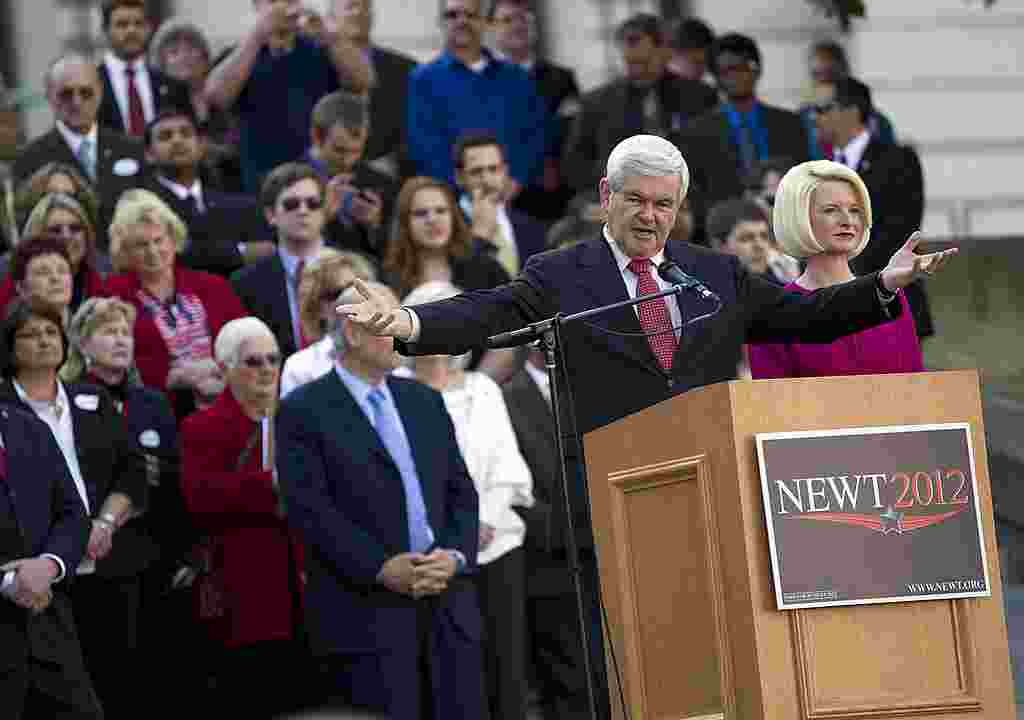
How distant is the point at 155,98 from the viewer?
11180 mm

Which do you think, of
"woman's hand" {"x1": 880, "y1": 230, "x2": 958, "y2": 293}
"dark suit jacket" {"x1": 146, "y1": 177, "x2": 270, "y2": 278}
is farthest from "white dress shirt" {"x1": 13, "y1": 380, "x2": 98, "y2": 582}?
"woman's hand" {"x1": 880, "y1": 230, "x2": 958, "y2": 293}

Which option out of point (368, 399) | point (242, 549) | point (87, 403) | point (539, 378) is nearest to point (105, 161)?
point (87, 403)

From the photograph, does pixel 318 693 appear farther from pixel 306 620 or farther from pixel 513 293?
pixel 513 293

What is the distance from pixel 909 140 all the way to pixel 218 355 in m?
7.68

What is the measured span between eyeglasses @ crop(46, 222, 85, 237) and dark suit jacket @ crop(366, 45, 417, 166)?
119 inches

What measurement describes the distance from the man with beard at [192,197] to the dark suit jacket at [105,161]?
0.09 m

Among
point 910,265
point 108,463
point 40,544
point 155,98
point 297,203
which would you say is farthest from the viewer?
point 155,98

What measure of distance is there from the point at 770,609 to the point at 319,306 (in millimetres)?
4338

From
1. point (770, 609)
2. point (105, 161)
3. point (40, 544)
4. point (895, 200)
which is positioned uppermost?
point (105, 161)

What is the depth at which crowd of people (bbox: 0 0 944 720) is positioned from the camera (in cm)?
570

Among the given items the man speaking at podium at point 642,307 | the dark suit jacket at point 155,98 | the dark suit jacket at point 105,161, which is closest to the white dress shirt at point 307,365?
the dark suit jacket at point 105,161

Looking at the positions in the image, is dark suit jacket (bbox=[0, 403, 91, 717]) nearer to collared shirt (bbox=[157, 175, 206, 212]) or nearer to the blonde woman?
the blonde woman

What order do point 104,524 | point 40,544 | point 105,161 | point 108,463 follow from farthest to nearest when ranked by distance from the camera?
1. point 105,161
2. point 108,463
3. point 104,524
4. point 40,544

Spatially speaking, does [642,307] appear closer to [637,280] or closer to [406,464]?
[637,280]
